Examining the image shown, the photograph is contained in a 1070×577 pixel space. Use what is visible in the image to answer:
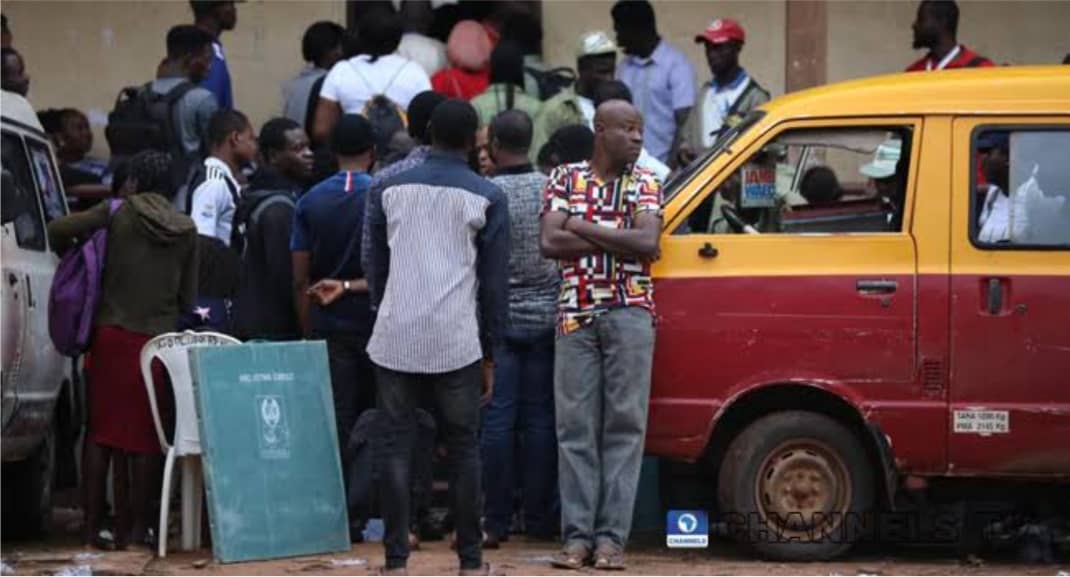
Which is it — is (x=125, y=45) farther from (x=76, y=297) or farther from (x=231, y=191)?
(x=76, y=297)

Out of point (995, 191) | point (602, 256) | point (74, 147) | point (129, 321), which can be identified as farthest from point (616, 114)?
point (74, 147)

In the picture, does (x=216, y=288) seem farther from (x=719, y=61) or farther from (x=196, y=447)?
(x=719, y=61)

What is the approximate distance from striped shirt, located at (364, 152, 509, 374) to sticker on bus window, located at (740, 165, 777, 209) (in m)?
1.44

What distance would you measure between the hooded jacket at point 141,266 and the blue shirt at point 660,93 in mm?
4060

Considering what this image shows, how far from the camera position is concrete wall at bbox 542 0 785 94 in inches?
602

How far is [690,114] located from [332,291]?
13.1 ft

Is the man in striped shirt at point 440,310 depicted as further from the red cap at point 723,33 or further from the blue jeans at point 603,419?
the red cap at point 723,33

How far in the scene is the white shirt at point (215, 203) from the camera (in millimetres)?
11672

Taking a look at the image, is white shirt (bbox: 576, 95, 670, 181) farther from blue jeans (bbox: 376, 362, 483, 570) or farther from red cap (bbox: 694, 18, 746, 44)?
blue jeans (bbox: 376, 362, 483, 570)

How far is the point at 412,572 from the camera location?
→ 9805mm

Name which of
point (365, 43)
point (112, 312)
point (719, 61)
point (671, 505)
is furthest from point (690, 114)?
point (112, 312)

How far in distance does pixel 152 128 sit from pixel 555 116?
225 centimetres

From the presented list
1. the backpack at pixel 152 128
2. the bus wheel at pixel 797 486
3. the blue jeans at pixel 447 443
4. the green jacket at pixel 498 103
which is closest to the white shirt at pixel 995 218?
the bus wheel at pixel 797 486

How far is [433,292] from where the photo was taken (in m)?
9.35
